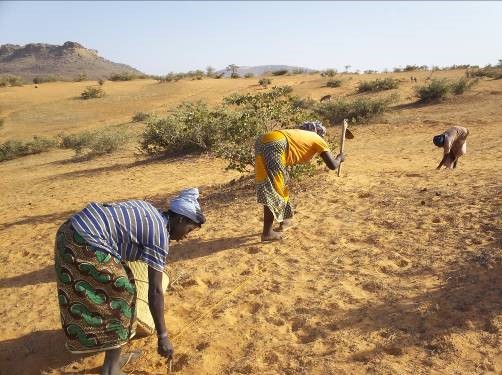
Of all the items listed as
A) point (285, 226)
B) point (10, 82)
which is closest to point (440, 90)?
point (285, 226)

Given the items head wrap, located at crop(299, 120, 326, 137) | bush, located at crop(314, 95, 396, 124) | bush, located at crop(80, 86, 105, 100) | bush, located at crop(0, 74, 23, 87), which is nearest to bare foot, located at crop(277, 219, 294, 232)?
head wrap, located at crop(299, 120, 326, 137)

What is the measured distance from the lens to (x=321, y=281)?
4.00 meters

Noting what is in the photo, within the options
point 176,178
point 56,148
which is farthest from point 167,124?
point 56,148

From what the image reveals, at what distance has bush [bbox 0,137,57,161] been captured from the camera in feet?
49.7

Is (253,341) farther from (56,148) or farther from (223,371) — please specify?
(56,148)

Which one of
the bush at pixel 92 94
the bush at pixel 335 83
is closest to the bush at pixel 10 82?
the bush at pixel 92 94

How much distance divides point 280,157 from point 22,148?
13.7 meters

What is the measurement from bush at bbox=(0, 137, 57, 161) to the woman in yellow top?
13.2 metres

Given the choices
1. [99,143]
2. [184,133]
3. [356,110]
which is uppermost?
[356,110]

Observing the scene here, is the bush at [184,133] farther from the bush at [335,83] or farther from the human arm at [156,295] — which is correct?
the bush at [335,83]

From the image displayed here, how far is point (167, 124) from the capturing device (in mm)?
11023

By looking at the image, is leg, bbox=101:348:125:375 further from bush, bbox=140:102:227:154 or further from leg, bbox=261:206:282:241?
bush, bbox=140:102:227:154

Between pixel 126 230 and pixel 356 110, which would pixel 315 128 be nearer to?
pixel 126 230

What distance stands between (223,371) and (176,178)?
6017 mm
